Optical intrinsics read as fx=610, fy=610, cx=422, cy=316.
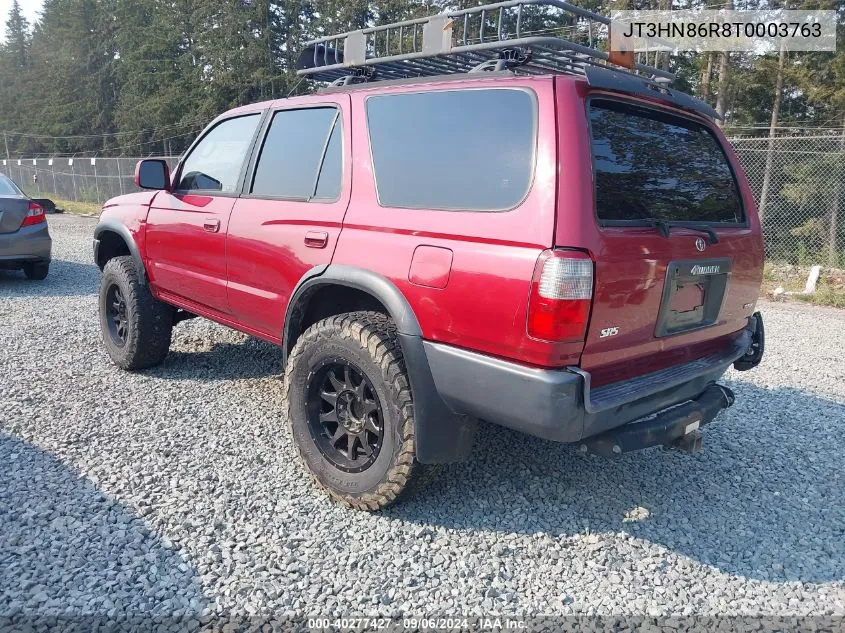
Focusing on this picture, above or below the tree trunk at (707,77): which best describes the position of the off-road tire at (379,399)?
below

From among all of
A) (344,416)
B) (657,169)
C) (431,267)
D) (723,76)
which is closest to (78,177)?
(723,76)

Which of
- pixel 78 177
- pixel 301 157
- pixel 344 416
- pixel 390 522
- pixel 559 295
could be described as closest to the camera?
pixel 559 295

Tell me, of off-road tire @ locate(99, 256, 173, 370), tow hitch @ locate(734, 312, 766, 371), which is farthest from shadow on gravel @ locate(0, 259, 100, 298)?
tow hitch @ locate(734, 312, 766, 371)

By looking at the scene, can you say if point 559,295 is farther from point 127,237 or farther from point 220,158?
point 127,237

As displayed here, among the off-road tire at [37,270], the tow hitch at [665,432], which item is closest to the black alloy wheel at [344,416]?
the tow hitch at [665,432]

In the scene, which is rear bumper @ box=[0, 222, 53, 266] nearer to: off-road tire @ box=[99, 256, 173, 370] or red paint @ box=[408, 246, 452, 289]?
off-road tire @ box=[99, 256, 173, 370]

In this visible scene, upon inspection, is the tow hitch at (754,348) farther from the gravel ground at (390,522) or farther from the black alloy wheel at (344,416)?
the black alloy wheel at (344,416)

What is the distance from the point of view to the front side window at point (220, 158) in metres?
3.82

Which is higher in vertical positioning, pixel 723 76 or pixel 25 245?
pixel 723 76

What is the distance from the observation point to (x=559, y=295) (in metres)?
2.18

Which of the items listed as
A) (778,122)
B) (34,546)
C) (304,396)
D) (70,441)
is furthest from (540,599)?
(778,122)

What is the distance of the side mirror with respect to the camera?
13.5 feet

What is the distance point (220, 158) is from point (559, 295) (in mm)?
2790

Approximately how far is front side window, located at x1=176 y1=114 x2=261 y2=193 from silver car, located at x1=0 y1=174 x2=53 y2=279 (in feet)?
16.1
